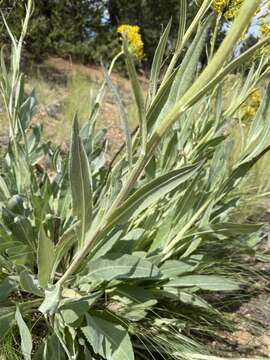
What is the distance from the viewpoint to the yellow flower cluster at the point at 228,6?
63.5 inches

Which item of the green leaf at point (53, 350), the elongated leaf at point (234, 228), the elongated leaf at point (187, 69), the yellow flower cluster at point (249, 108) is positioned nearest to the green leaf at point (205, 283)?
the elongated leaf at point (234, 228)

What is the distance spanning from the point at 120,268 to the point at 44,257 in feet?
0.72

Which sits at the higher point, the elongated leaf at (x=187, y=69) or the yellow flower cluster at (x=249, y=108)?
the elongated leaf at (x=187, y=69)

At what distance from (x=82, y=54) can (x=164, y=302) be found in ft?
38.3

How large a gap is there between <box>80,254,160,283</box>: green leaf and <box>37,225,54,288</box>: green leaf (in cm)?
13

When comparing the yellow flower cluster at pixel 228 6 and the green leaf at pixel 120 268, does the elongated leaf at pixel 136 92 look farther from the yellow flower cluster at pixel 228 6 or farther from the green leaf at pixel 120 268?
the yellow flower cluster at pixel 228 6

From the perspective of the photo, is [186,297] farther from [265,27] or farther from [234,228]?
[265,27]

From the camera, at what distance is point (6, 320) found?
1.20 m

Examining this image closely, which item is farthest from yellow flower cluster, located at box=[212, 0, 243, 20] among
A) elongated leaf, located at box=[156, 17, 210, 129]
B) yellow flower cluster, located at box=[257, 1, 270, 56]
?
elongated leaf, located at box=[156, 17, 210, 129]

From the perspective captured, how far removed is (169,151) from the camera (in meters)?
1.79

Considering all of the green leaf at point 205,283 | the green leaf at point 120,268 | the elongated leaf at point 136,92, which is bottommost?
the green leaf at point 205,283

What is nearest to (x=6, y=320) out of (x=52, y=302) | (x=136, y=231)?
(x=52, y=302)

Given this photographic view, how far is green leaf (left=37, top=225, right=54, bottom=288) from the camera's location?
106cm

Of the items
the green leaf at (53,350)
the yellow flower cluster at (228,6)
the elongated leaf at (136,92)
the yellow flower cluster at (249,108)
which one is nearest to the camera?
the elongated leaf at (136,92)
